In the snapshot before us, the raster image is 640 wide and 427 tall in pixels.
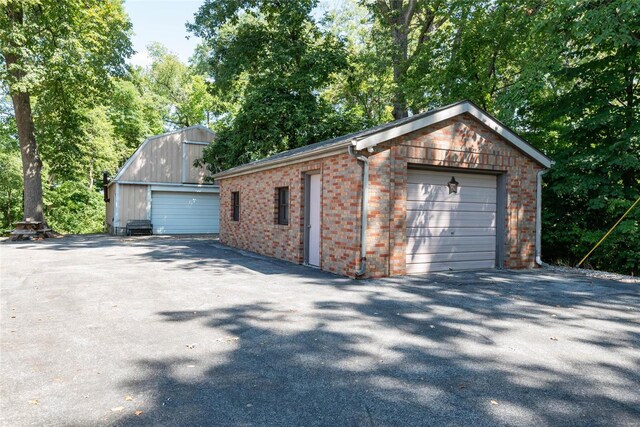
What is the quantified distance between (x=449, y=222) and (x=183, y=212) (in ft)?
51.4

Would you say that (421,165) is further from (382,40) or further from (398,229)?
(382,40)

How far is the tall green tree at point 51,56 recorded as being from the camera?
15.8 m

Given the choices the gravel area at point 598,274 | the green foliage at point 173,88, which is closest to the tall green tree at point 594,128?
the gravel area at point 598,274

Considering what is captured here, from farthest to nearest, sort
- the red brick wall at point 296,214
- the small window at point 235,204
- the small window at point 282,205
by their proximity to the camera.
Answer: the small window at point 235,204, the small window at point 282,205, the red brick wall at point 296,214

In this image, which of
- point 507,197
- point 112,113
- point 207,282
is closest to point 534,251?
point 507,197

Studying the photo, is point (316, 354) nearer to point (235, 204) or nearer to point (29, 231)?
point (235, 204)

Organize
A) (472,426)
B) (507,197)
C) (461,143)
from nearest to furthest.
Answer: (472,426) < (461,143) < (507,197)

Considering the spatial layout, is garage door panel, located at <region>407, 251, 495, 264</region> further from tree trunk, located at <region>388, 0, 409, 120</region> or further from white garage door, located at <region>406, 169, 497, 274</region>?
tree trunk, located at <region>388, 0, 409, 120</region>

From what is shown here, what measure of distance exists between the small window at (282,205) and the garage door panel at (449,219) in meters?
3.72

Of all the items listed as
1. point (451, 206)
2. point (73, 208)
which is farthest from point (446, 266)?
point (73, 208)

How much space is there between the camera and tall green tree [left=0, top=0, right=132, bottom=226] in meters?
15.8

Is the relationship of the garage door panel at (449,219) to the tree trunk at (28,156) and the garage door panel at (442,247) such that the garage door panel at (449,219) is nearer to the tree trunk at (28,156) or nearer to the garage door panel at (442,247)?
the garage door panel at (442,247)

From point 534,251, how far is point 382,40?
13601 mm

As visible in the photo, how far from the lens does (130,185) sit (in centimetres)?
1984
